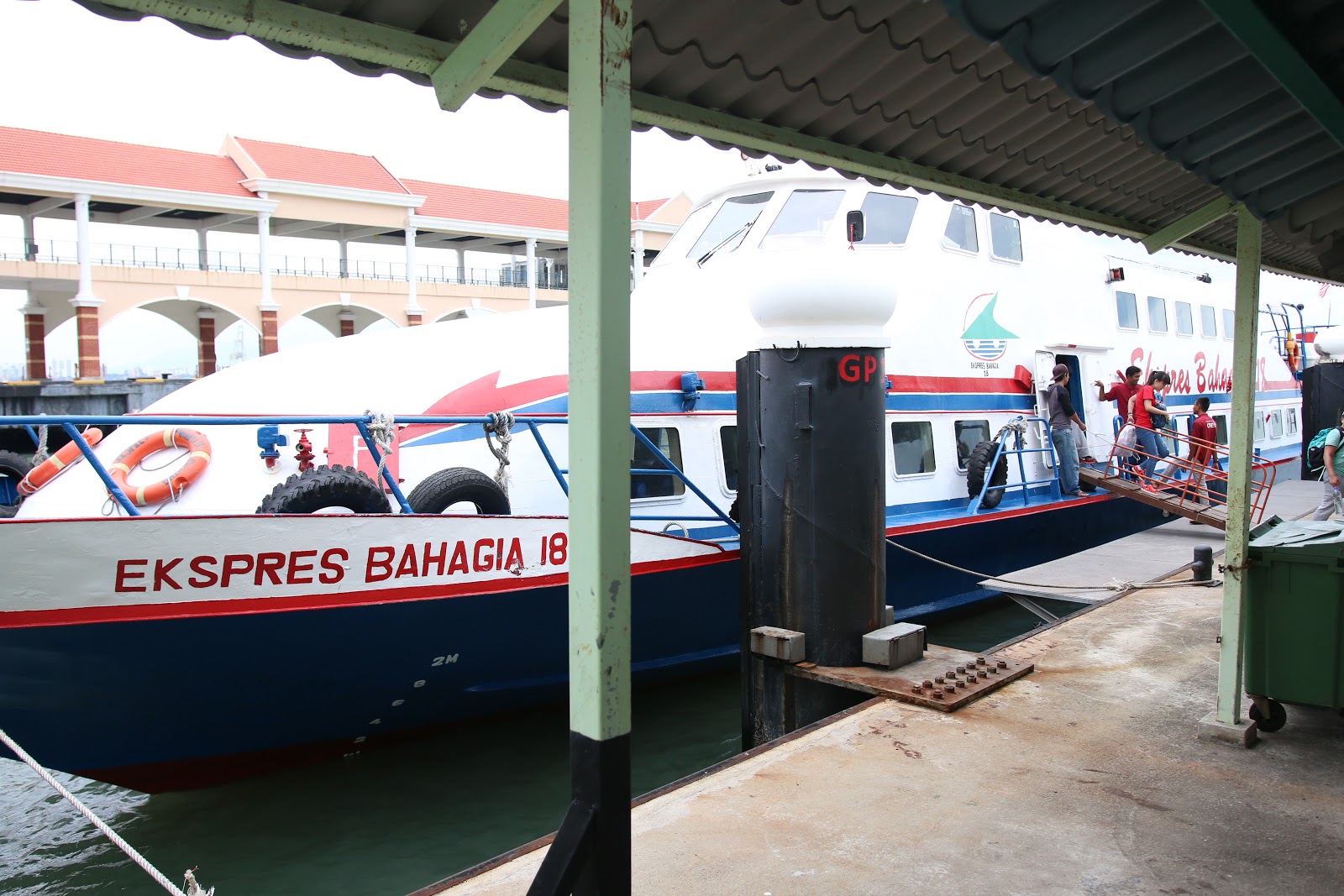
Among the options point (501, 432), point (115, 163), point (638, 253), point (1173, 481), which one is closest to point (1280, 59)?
point (501, 432)

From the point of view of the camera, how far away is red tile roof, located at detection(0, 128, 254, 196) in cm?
3225

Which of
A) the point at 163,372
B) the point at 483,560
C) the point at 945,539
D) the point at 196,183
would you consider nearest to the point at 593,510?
the point at 483,560

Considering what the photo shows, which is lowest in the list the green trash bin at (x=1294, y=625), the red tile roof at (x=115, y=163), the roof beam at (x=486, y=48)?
the green trash bin at (x=1294, y=625)

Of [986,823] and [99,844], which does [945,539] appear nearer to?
[986,823]

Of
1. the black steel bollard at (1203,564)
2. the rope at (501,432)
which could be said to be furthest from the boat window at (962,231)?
the rope at (501,432)

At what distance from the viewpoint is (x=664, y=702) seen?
26.7 feet

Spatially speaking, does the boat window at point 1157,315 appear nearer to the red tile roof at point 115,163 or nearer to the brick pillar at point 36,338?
the red tile roof at point 115,163

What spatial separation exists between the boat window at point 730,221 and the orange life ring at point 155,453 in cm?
535

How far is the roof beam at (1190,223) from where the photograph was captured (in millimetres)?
5180

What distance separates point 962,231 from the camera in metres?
10.5

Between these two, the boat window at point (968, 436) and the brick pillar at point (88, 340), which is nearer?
the boat window at point (968, 436)

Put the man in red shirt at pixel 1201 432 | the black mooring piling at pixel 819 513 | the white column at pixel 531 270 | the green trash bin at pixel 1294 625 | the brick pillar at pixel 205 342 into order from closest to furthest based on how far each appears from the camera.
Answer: the green trash bin at pixel 1294 625, the black mooring piling at pixel 819 513, the man in red shirt at pixel 1201 432, the brick pillar at pixel 205 342, the white column at pixel 531 270

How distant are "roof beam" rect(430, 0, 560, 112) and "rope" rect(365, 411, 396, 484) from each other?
3935mm

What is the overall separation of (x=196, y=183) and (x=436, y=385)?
31.3 metres
